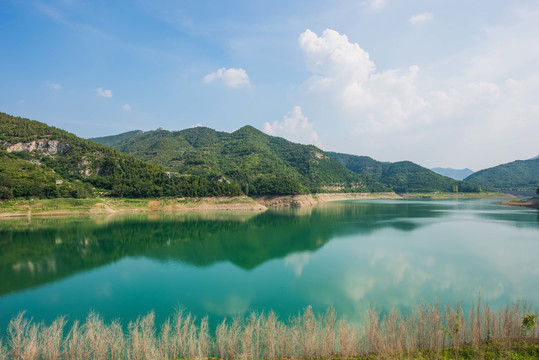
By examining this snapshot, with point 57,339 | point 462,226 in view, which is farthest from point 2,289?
point 462,226

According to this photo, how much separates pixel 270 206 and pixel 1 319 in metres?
66.3

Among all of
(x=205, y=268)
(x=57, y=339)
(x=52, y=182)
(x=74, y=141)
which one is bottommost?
(x=205, y=268)

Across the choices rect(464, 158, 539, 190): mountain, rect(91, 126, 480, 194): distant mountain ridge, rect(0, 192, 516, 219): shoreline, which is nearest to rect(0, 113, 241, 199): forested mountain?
rect(0, 192, 516, 219): shoreline

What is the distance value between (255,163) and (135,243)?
81.8 meters

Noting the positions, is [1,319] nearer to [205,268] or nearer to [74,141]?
[205,268]

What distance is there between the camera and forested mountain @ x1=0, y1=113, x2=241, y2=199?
56.7 meters

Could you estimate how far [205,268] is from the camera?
70.8 ft

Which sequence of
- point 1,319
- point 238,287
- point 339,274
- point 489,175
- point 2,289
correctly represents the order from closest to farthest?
point 1,319 → point 2,289 → point 238,287 → point 339,274 → point 489,175

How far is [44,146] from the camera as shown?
72125 mm

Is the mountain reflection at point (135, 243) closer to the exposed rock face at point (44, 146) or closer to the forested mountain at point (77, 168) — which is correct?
the forested mountain at point (77, 168)

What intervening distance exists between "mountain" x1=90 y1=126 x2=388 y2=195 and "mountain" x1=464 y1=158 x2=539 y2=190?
6971cm

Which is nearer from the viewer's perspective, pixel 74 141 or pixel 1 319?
pixel 1 319

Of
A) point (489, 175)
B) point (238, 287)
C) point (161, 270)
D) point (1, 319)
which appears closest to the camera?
point (1, 319)

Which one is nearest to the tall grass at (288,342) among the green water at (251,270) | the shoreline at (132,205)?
the green water at (251,270)
